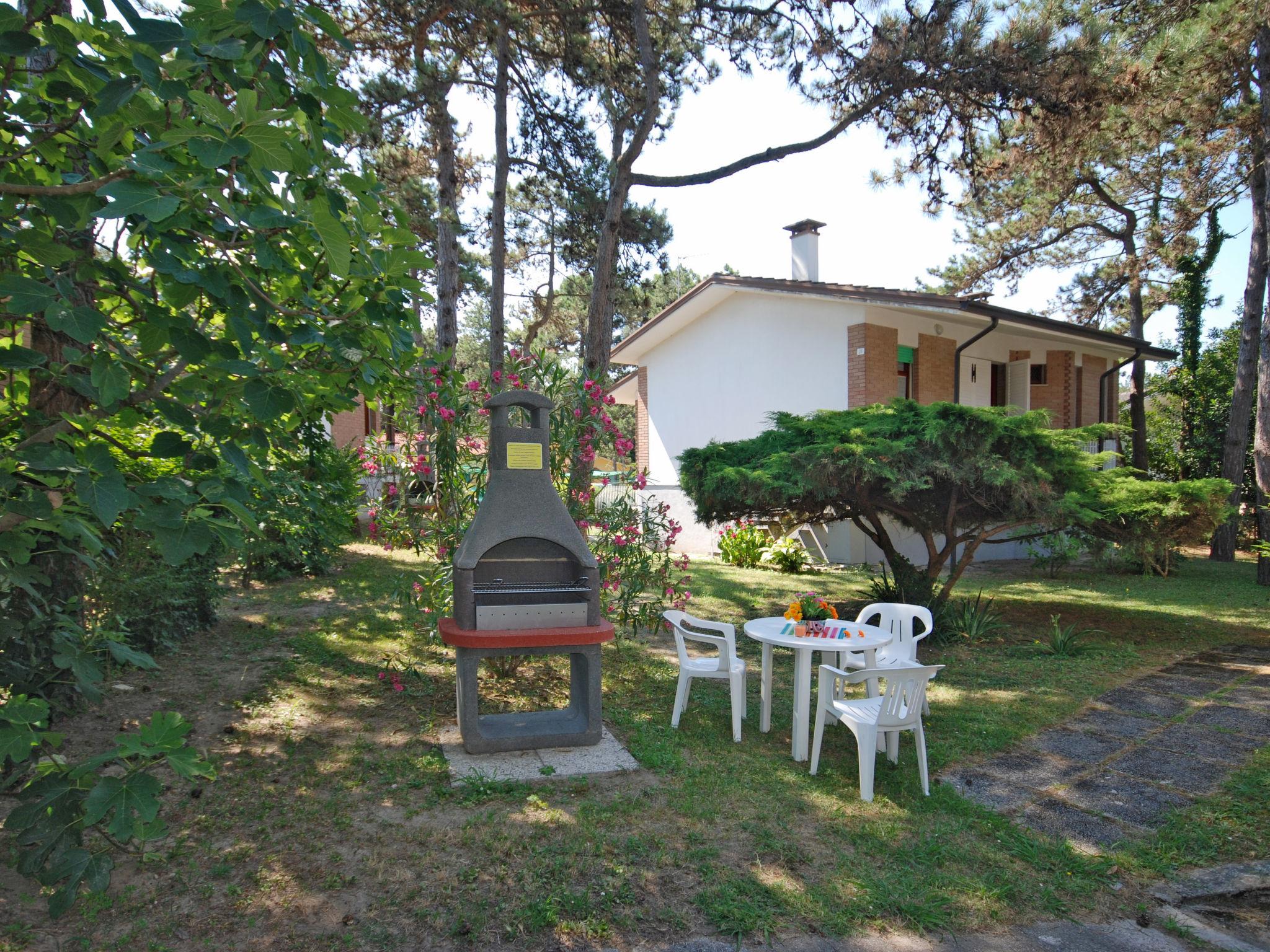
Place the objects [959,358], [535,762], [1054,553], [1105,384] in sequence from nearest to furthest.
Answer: [535,762] < [1054,553] < [959,358] < [1105,384]

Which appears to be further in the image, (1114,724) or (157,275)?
(1114,724)

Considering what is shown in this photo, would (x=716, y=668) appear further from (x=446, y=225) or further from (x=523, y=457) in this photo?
(x=446, y=225)

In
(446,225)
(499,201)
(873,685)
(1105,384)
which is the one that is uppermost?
(499,201)

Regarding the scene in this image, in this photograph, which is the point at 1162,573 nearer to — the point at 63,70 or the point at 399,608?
the point at 399,608

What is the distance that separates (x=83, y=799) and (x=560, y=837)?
7.83 ft

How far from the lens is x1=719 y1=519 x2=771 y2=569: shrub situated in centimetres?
1432

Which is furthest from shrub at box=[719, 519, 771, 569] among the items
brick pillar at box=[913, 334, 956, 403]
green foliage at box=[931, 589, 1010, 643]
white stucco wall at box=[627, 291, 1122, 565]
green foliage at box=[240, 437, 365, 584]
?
green foliage at box=[240, 437, 365, 584]

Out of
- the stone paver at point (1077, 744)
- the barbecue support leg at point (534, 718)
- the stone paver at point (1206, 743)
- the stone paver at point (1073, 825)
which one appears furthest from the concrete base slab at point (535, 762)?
the stone paver at point (1206, 743)

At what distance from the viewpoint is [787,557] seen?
13.6 meters

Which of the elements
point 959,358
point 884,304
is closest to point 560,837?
point 884,304

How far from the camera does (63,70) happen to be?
81.3 inches

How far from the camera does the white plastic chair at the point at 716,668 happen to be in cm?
527

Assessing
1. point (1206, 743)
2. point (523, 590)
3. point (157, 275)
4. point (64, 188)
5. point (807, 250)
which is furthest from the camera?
point (807, 250)

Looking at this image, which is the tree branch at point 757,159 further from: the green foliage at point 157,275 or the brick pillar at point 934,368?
the green foliage at point 157,275
